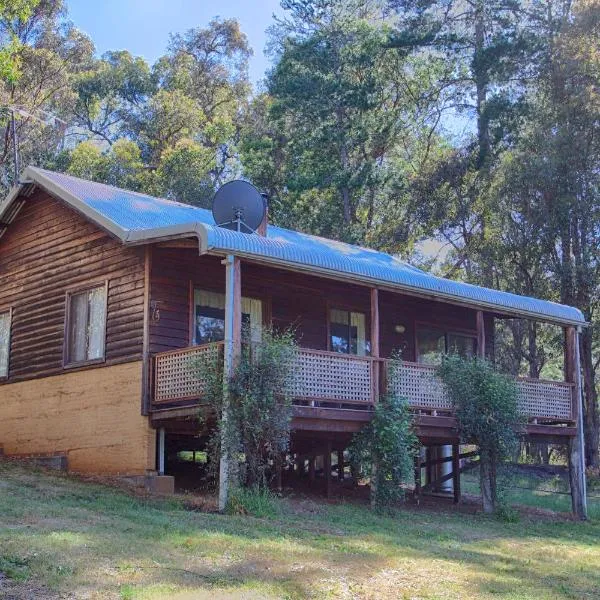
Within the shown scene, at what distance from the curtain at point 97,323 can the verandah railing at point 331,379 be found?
1765mm

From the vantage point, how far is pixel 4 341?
18.0 metres

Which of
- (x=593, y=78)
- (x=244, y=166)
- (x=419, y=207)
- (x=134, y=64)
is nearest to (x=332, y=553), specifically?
(x=593, y=78)

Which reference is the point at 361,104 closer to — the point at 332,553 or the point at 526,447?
the point at 526,447

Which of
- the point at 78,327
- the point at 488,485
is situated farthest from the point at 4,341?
the point at 488,485

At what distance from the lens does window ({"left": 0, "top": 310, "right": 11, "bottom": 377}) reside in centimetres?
1780

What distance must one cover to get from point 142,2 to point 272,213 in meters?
11.2

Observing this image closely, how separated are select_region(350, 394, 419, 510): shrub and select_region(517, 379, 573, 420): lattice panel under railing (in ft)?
11.2

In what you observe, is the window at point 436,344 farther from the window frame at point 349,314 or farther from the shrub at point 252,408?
the shrub at point 252,408

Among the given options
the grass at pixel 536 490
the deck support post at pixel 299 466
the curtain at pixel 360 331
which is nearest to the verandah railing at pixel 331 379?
the grass at pixel 536 490

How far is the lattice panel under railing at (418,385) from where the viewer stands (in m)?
14.5

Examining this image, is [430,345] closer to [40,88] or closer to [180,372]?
[180,372]

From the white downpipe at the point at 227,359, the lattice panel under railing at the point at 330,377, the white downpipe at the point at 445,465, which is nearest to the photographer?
the white downpipe at the point at 227,359

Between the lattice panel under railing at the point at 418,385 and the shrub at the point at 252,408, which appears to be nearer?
the shrub at the point at 252,408

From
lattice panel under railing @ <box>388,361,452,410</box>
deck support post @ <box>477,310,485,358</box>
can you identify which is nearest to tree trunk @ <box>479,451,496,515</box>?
lattice panel under railing @ <box>388,361,452,410</box>
